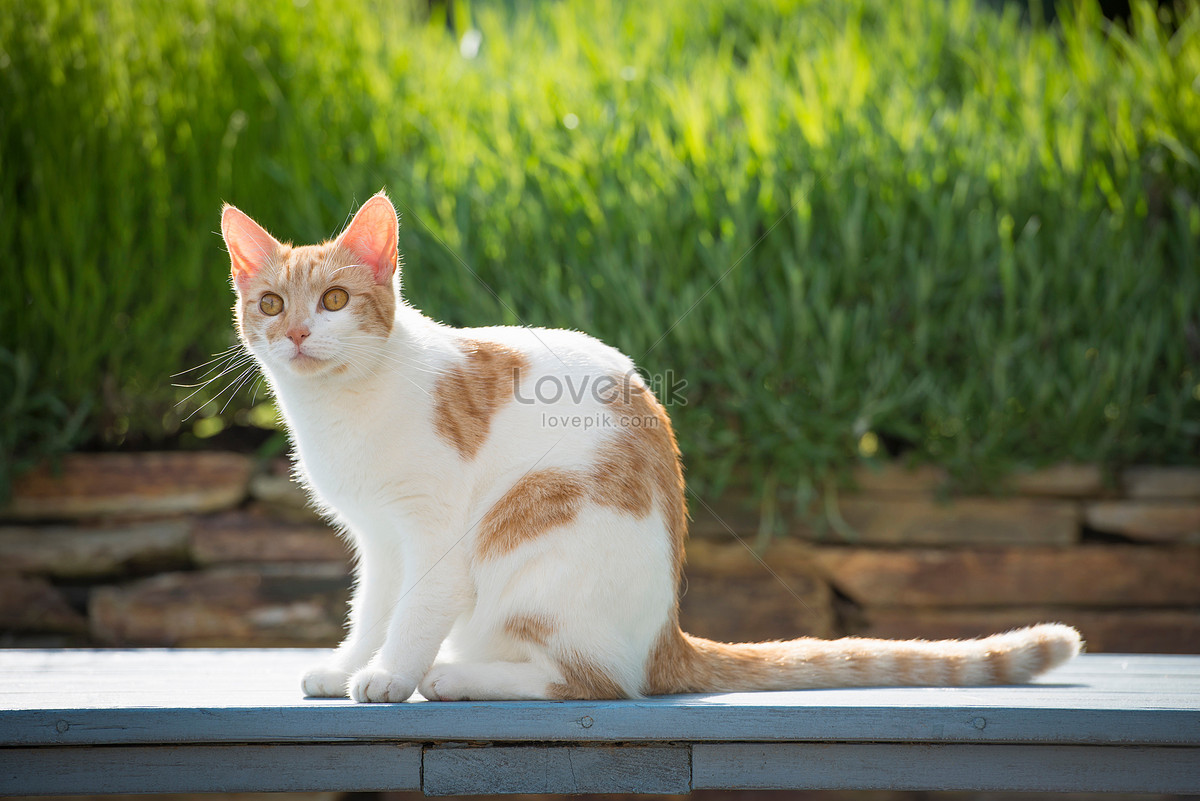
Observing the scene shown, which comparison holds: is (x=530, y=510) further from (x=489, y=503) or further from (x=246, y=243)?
(x=246, y=243)

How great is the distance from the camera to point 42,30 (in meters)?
3.04

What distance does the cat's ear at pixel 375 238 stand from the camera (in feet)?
5.52

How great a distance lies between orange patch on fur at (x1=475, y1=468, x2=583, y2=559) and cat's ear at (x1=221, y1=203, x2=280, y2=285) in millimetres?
673

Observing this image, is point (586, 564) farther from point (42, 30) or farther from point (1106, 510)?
point (42, 30)

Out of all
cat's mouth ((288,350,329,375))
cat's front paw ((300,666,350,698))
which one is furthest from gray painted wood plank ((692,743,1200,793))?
cat's mouth ((288,350,329,375))

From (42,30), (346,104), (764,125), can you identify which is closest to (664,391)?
(764,125)

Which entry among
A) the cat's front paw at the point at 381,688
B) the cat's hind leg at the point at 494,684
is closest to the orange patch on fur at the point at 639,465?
the cat's hind leg at the point at 494,684

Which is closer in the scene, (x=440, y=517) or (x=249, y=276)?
(x=440, y=517)

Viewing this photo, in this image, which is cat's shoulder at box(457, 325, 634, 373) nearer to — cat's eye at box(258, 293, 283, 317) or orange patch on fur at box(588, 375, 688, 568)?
orange patch on fur at box(588, 375, 688, 568)

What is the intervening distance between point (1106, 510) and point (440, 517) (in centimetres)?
224

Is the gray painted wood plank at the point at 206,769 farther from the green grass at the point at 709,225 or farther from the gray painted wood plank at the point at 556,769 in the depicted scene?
the green grass at the point at 709,225

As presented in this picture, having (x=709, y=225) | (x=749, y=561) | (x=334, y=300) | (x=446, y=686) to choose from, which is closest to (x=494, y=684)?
(x=446, y=686)

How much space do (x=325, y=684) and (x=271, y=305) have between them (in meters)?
0.72

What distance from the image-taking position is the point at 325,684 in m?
1.66
